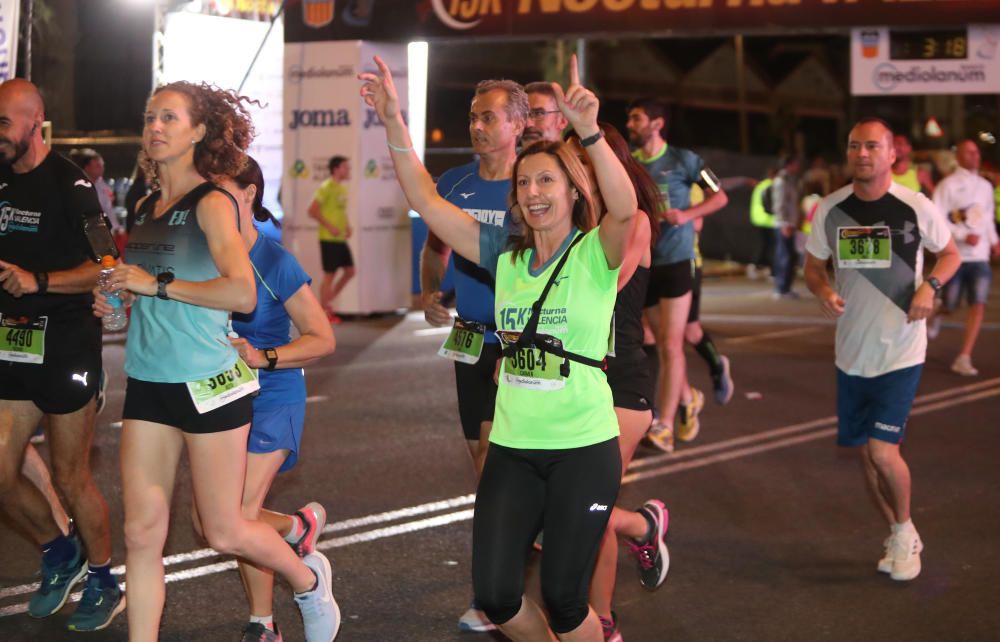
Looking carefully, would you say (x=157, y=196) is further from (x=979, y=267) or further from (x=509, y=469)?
(x=979, y=267)

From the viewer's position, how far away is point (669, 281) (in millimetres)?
8711

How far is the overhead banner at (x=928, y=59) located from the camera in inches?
550

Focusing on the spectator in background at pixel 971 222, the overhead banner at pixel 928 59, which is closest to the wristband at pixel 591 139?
the spectator in background at pixel 971 222

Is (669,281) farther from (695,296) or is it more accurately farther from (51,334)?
(51,334)

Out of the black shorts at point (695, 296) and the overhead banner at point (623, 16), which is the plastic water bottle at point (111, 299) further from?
the overhead banner at point (623, 16)

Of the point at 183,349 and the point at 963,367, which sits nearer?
the point at 183,349

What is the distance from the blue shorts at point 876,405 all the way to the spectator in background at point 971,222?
6047 millimetres

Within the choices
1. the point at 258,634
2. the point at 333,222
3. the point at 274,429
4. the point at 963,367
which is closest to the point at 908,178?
the point at 963,367

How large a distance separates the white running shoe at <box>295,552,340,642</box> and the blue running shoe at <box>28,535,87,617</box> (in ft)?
3.80

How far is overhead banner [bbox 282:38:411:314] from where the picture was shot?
1578 cm

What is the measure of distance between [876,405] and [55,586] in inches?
141

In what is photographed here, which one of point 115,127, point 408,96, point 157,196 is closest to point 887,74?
point 408,96

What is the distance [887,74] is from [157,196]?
37.5 feet

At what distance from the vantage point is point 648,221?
4.75 meters
